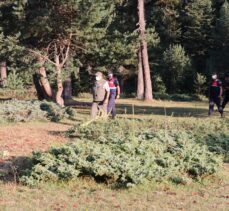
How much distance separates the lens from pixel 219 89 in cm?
1839

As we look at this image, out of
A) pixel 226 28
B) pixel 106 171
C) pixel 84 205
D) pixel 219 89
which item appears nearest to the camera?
pixel 84 205

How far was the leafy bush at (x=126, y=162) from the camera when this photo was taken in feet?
23.3

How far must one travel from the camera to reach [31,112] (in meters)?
16.8

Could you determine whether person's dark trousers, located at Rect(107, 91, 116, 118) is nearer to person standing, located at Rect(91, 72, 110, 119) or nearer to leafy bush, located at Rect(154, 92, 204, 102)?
person standing, located at Rect(91, 72, 110, 119)

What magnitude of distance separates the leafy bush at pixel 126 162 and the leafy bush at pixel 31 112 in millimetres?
8157

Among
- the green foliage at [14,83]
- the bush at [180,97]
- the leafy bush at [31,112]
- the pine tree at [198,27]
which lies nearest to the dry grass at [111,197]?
the leafy bush at [31,112]

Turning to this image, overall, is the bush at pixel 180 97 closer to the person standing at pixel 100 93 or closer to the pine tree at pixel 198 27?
the pine tree at pixel 198 27

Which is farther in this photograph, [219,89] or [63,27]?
[63,27]

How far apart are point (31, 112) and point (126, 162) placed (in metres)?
10.1

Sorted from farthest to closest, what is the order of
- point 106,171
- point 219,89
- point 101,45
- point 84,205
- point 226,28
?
point 226,28 → point 101,45 → point 219,89 → point 106,171 → point 84,205

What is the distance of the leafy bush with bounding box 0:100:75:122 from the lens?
1625cm

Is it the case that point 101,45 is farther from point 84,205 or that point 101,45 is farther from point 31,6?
point 84,205

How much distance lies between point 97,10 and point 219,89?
631 centimetres

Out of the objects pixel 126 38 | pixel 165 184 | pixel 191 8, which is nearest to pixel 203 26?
pixel 191 8
